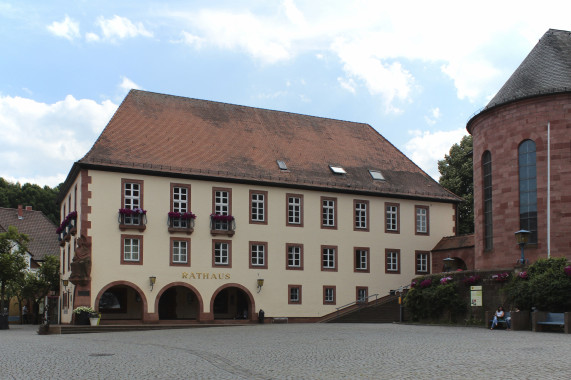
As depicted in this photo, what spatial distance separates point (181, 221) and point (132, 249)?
281cm

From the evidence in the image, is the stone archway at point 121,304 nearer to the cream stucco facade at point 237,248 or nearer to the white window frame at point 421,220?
the cream stucco facade at point 237,248

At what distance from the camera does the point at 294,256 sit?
40.9m

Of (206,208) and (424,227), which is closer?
(206,208)

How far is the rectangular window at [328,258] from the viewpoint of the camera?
41.7 metres

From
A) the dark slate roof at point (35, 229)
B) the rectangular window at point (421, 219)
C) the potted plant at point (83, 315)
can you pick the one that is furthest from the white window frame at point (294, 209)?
the dark slate roof at point (35, 229)

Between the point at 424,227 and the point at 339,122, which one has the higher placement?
the point at 339,122

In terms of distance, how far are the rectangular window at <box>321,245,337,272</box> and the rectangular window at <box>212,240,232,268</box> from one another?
5.50 m

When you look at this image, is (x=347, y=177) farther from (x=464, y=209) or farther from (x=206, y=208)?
(x=464, y=209)

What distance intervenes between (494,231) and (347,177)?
1142cm

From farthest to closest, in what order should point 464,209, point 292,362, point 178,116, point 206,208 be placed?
point 464,209 < point 178,116 < point 206,208 < point 292,362

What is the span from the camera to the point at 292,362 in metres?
15.0

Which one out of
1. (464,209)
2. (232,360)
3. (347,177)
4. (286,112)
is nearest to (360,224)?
(347,177)

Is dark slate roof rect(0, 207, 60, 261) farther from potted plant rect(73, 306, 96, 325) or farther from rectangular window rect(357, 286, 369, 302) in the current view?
rectangular window rect(357, 286, 369, 302)

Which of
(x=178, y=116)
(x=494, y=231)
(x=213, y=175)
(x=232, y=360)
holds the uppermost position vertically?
(x=178, y=116)
